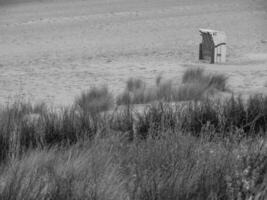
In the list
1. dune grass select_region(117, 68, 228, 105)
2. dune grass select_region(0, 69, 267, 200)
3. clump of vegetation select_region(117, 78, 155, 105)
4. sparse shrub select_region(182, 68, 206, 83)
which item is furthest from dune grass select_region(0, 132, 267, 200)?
sparse shrub select_region(182, 68, 206, 83)

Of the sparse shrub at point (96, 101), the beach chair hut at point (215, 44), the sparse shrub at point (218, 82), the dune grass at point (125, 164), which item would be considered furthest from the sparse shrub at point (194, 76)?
the dune grass at point (125, 164)

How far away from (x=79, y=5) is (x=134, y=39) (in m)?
16.5

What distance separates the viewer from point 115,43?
21.5m

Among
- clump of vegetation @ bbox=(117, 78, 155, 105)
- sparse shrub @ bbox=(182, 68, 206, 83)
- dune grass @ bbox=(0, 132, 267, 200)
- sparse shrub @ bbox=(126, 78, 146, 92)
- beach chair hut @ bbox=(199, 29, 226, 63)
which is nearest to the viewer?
dune grass @ bbox=(0, 132, 267, 200)

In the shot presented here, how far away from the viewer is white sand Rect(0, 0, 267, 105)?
12.6m

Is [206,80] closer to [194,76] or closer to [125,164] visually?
[194,76]

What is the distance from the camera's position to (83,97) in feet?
31.6

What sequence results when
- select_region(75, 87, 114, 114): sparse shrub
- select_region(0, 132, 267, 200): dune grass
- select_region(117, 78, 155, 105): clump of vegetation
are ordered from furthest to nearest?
1. select_region(117, 78, 155, 105): clump of vegetation
2. select_region(75, 87, 114, 114): sparse shrub
3. select_region(0, 132, 267, 200): dune grass

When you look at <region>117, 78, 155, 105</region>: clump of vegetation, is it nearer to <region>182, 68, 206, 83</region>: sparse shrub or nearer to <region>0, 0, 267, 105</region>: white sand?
<region>0, 0, 267, 105</region>: white sand

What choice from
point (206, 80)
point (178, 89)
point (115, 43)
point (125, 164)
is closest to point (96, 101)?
point (178, 89)

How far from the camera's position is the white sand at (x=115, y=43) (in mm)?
12616

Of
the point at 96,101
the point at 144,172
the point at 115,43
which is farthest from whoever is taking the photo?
the point at 115,43

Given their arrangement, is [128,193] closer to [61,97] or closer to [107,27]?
[61,97]

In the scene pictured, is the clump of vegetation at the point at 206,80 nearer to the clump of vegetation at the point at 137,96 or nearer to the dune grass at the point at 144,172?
the clump of vegetation at the point at 137,96
